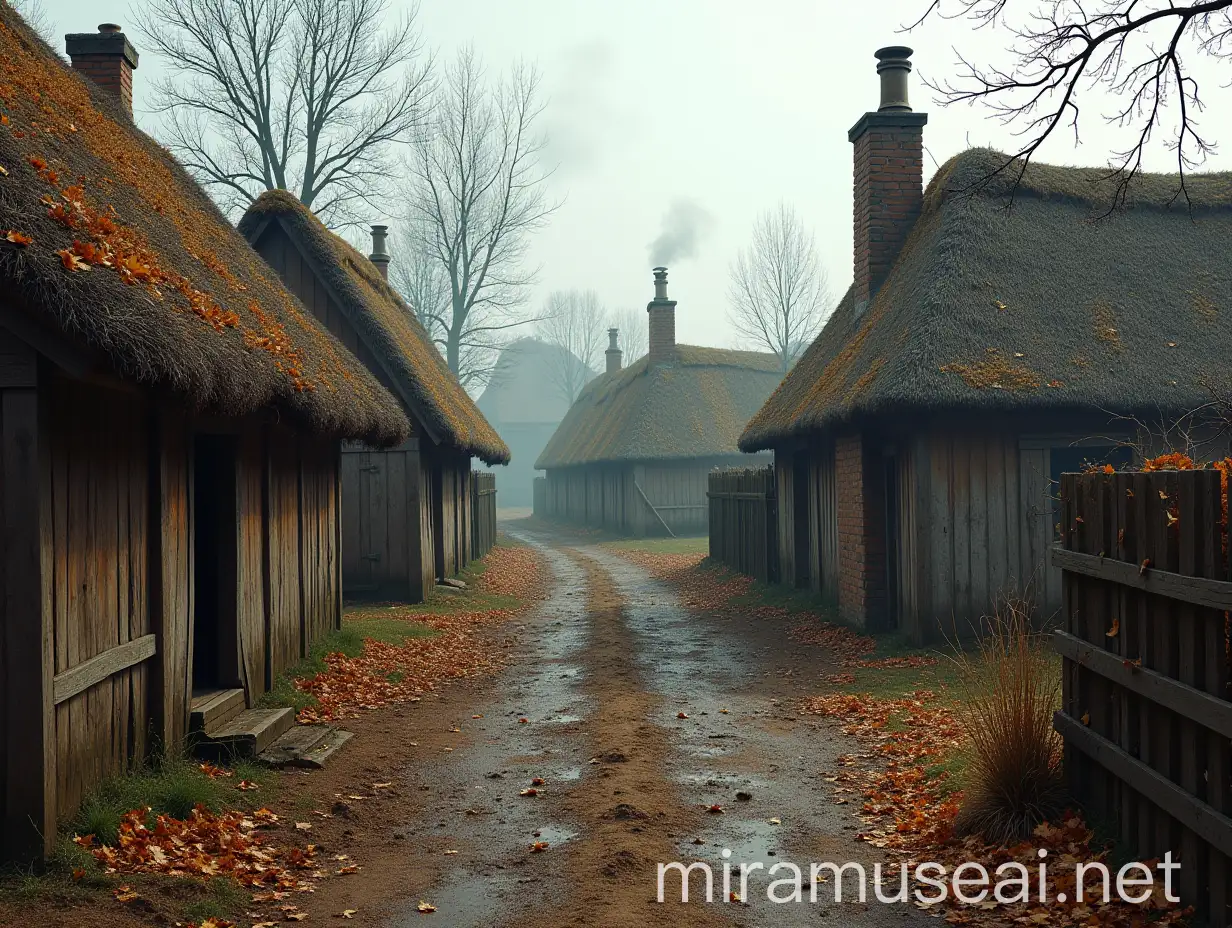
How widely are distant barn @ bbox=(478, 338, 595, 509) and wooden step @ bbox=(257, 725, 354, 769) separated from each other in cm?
7170

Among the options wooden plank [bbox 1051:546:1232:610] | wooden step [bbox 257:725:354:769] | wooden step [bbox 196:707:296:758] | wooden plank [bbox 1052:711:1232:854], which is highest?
wooden plank [bbox 1051:546:1232:610]

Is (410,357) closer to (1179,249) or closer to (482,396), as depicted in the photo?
(1179,249)

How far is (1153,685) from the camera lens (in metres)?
4.55

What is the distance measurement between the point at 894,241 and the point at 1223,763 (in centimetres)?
1167

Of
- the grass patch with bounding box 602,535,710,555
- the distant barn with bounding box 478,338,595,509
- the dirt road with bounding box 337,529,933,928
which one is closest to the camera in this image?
the dirt road with bounding box 337,529,933,928

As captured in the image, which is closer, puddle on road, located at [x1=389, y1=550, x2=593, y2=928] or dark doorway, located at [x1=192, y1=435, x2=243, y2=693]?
puddle on road, located at [x1=389, y1=550, x2=593, y2=928]

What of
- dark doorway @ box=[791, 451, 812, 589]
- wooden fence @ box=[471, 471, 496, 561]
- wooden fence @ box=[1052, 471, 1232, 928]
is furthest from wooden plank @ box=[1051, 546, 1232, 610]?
wooden fence @ box=[471, 471, 496, 561]

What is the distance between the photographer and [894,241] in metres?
14.8

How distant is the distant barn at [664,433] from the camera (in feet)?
112

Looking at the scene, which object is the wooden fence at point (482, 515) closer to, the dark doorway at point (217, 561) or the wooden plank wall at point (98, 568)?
the dark doorway at point (217, 561)

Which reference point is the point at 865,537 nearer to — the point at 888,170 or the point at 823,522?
the point at 823,522

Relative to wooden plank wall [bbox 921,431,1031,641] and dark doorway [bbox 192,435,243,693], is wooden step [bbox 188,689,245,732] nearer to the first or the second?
dark doorway [bbox 192,435,243,693]

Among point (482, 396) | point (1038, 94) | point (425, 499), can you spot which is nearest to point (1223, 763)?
point (1038, 94)

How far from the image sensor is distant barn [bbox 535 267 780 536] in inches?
1342
